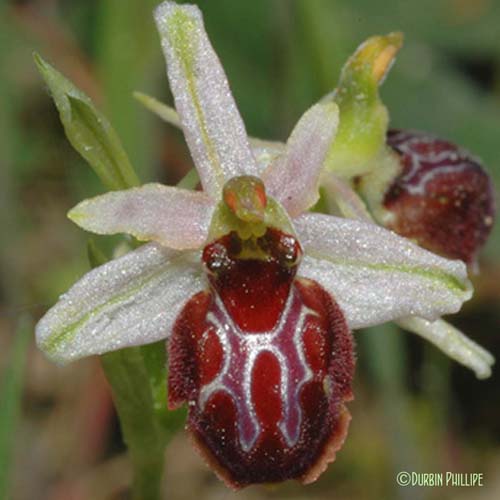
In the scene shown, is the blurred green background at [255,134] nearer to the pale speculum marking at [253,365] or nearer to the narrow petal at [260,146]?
the narrow petal at [260,146]

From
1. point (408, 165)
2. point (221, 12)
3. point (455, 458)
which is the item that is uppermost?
point (408, 165)

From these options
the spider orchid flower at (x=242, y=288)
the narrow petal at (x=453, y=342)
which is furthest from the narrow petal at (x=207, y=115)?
the narrow petal at (x=453, y=342)

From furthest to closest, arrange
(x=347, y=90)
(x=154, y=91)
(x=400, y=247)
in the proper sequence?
(x=154, y=91) < (x=347, y=90) < (x=400, y=247)

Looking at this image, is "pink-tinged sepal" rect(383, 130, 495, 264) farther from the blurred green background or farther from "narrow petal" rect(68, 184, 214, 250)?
the blurred green background

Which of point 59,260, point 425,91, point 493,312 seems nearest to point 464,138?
point 425,91

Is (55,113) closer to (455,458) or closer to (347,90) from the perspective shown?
(455,458)

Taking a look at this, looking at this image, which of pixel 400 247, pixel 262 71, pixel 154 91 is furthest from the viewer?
pixel 262 71

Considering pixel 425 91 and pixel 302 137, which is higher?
pixel 302 137

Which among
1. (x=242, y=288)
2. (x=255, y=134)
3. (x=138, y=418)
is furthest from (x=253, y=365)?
(x=255, y=134)

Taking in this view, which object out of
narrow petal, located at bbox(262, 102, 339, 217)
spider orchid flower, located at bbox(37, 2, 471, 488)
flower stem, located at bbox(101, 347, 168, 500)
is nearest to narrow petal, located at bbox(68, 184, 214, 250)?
spider orchid flower, located at bbox(37, 2, 471, 488)

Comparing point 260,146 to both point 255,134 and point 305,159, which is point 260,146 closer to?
point 305,159
